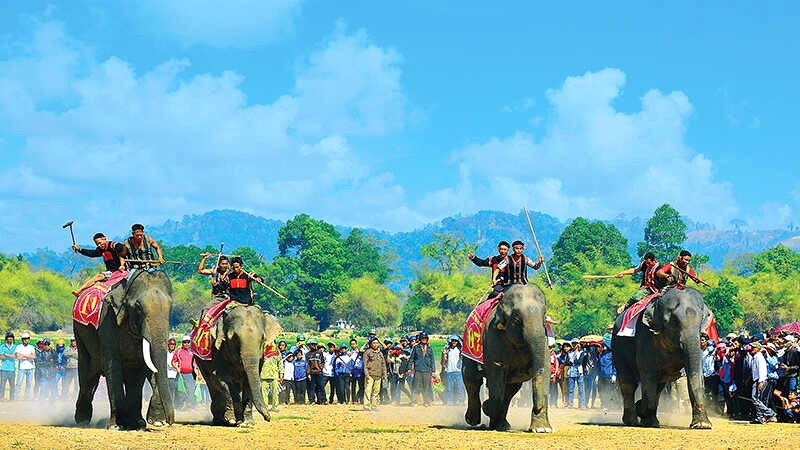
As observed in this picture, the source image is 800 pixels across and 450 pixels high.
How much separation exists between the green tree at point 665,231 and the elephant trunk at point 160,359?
13990 centimetres

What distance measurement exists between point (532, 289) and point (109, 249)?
7.59 meters

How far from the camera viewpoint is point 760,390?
76.9 feet

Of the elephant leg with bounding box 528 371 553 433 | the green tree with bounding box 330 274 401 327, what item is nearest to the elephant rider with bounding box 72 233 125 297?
the elephant leg with bounding box 528 371 553 433

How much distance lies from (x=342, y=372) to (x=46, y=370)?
920 cm

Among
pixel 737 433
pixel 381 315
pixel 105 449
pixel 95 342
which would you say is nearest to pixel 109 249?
pixel 95 342

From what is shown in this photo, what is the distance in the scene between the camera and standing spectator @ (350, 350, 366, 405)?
1377 inches

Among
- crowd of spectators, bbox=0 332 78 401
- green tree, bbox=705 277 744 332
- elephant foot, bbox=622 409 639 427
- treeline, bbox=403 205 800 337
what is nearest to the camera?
elephant foot, bbox=622 409 639 427

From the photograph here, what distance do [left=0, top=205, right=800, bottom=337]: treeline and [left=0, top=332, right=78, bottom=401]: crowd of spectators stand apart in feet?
170

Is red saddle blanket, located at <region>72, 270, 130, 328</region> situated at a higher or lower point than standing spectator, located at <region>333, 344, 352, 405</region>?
higher

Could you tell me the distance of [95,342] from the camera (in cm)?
2098

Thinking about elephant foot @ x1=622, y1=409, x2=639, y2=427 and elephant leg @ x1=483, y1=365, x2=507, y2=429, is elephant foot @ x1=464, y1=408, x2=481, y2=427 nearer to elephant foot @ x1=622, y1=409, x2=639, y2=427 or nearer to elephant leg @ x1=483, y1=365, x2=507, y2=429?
elephant leg @ x1=483, y1=365, x2=507, y2=429

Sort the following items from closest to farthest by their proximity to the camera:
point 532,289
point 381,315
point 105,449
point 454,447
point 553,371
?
point 105,449
point 454,447
point 532,289
point 553,371
point 381,315

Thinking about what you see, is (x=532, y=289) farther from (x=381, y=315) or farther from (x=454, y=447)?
(x=381, y=315)

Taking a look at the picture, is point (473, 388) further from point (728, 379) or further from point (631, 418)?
point (728, 379)
